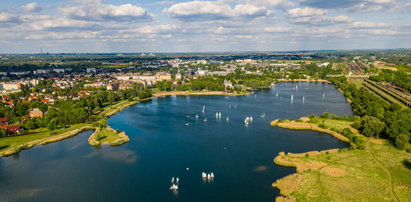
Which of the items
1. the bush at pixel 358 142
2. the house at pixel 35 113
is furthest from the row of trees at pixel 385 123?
the house at pixel 35 113

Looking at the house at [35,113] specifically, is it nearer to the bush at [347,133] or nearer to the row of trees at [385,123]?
the bush at [347,133]

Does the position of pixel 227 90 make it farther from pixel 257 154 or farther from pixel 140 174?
pixel 140 174

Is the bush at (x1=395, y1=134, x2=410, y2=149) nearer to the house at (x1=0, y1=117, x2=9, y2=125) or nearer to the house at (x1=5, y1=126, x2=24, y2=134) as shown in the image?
the house at (x1=5, y1=126, x2=24, y2=134)

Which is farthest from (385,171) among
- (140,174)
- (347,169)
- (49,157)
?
(49,157)

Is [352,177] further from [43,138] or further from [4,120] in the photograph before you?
[4,120]

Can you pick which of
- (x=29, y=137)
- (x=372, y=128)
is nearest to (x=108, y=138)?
(x=29, y=137)

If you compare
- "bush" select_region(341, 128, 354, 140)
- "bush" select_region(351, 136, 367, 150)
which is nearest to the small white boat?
"bush" select_region(351, 136, 367, 150)
